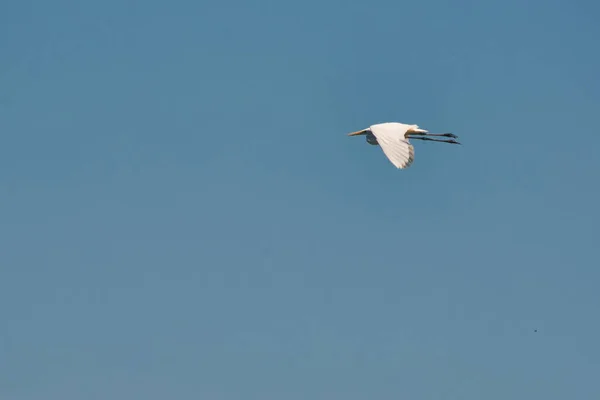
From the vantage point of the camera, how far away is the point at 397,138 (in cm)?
4219

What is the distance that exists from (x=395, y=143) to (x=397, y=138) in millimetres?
902

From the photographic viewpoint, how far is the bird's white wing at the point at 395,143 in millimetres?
39094

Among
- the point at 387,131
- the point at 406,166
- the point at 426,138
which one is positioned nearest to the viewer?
the point at 406,166

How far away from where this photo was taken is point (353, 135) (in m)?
49.3

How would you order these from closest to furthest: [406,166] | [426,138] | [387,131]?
1. [406,166]
2. [387,131]
3. [426,138]

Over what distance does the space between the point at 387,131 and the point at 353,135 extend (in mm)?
5475

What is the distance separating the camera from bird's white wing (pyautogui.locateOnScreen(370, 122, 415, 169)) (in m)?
39.1

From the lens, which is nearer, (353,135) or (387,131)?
(387,131)

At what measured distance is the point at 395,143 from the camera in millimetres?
41312

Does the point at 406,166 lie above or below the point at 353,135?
below

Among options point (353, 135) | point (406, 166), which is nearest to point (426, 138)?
point (353, 135)

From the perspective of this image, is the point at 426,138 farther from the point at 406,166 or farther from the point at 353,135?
the point at 406,166

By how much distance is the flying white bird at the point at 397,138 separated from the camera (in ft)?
129

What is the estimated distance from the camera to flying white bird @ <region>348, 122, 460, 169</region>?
1547 inches
